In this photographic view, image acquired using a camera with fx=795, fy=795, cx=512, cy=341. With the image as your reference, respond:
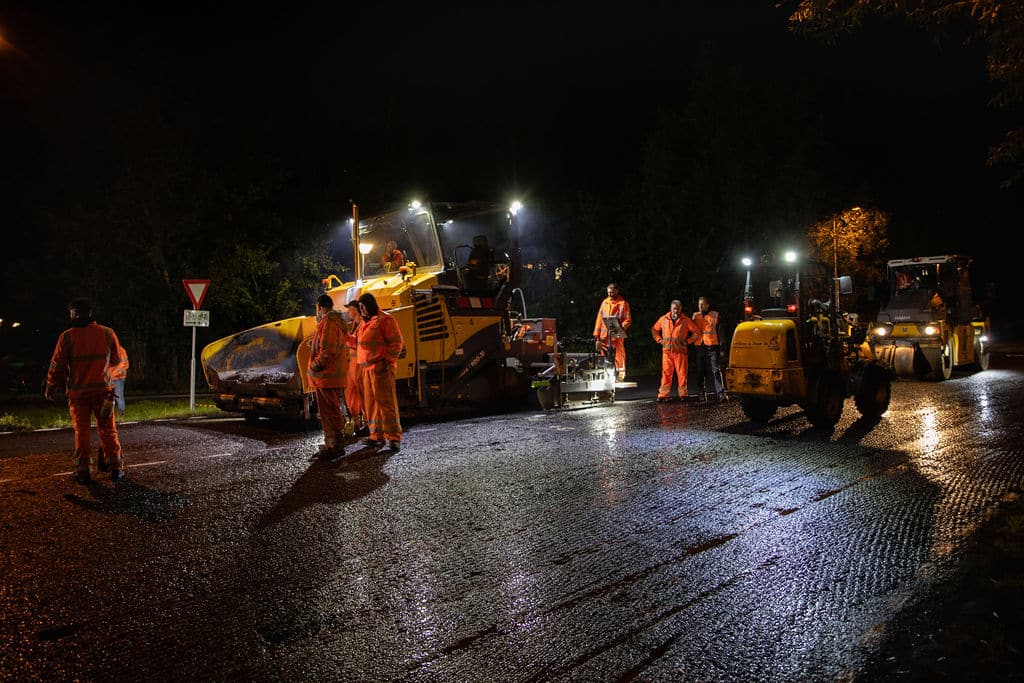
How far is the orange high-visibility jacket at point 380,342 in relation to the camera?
8.68 meters

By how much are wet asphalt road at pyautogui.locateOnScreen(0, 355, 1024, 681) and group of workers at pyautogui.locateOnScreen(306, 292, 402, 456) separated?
34 centimetres

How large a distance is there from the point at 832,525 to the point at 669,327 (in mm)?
8049

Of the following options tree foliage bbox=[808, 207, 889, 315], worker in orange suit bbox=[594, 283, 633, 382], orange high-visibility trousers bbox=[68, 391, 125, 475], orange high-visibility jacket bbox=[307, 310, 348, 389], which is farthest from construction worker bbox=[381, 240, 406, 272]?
tree foliage bbox=[808, 207, 889, 315]

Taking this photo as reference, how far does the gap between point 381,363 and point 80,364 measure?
114 inches

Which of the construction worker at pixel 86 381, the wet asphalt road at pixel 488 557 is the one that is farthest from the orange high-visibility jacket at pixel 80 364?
the wet asphalt road at pixel 488 557

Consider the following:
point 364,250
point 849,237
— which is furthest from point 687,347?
point 849,237

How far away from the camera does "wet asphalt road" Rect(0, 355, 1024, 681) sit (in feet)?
11.7

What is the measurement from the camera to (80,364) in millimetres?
7328

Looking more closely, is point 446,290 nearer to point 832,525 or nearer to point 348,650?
point 832,525

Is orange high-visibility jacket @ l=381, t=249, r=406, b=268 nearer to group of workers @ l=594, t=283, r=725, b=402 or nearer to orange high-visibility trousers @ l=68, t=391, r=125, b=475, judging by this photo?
group of workers @ l=594, t=283, r=725, b=402

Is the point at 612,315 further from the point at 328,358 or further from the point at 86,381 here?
the point at 86,381

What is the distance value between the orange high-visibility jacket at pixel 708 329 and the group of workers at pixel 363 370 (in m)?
6.24

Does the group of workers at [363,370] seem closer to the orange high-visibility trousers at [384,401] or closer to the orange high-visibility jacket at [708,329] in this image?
the orange high-visibility trousers at [384,401]

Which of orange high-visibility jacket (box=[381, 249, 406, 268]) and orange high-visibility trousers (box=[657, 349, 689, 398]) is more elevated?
orange high-visibility jacket (box=[381, 249, 406, 268])
